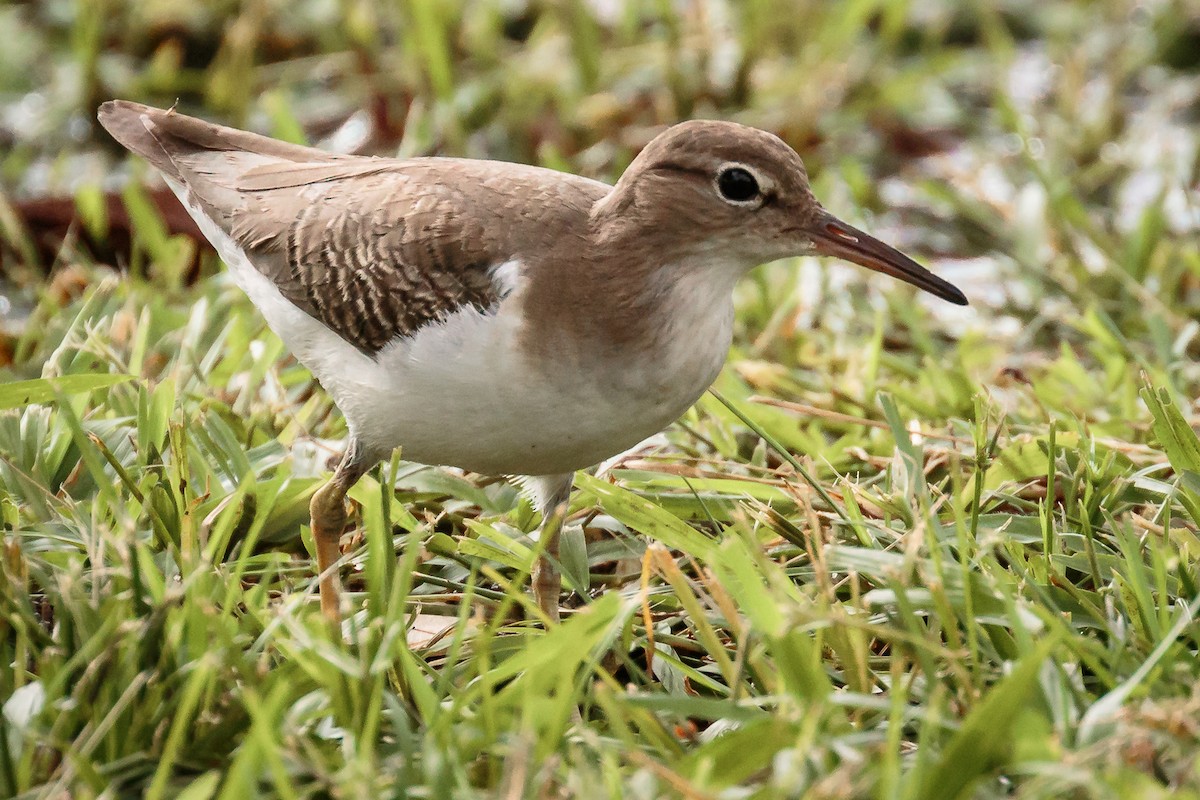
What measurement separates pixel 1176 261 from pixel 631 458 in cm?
250

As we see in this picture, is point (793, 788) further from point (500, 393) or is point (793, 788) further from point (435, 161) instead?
point (435, 161)

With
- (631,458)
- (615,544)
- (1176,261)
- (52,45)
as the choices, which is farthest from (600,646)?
(52,45)

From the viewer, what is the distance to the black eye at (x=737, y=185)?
11.8 ft

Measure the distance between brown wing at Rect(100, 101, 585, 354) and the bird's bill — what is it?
0.60 metres

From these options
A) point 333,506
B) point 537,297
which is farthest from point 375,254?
point 333,506

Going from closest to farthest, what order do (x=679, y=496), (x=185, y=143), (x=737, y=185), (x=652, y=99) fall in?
(x=737, y=185), (x=679, y=496), (x=185, y=143), (x=652, y=99)

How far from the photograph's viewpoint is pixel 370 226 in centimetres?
383

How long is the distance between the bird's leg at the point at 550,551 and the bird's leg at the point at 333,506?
475mm

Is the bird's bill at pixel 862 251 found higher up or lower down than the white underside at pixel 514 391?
higher up

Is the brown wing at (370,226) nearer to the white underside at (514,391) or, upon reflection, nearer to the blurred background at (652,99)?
the white underside at (514,391)

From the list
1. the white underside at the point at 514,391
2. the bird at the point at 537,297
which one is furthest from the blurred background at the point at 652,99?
the white underside at the point at 514,391

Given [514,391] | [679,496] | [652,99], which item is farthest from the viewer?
[652,99]

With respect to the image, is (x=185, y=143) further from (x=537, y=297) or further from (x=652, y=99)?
(x=652, y=99)

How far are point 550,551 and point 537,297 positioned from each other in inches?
28.5
